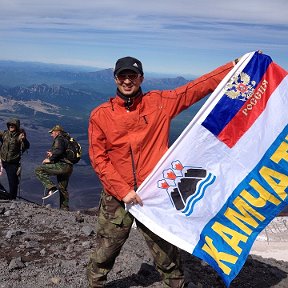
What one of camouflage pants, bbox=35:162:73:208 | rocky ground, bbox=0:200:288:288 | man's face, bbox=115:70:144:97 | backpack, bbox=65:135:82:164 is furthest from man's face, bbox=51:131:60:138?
man's face, bbox=115:70:144:97

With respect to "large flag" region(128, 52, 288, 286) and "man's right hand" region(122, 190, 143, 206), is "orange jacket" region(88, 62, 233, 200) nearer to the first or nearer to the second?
"man's right hand" region(122, 190, 143, 206)

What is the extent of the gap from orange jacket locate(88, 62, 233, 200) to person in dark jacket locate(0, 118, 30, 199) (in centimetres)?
901

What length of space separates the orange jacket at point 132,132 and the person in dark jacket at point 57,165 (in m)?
7.53

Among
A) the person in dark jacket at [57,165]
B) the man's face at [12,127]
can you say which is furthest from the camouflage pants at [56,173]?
the man's face at [12,127]

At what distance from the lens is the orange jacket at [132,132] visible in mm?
4930

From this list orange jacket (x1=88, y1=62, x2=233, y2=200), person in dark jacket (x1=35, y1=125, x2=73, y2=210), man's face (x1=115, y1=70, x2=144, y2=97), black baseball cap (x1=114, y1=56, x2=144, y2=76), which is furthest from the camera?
person in dark jacket (x1=35, y1=125, x2=73, y2=210)

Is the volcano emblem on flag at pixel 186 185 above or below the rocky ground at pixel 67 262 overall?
above

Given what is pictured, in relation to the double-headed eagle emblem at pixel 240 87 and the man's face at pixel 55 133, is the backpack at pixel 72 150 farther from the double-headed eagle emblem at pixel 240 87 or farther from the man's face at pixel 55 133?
the double-headed eagle emblem at pixel 240 87

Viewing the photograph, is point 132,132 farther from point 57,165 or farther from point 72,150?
point 57,165

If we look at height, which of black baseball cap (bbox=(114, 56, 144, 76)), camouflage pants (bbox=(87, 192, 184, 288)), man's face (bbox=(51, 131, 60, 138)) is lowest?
man's face (bbox=(51, 131, 60, 138))

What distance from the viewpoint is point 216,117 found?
17.9ft

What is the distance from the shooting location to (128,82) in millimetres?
4820

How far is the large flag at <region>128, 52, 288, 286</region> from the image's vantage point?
17.2ft

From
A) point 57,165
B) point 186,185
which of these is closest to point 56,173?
point 57,165
